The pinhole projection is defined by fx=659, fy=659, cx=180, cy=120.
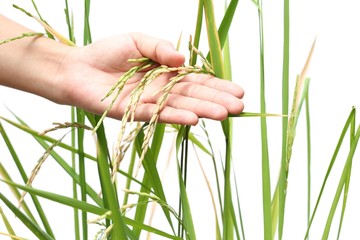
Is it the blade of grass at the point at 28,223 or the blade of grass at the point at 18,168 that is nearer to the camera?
the blade of grass at the point at 28,223

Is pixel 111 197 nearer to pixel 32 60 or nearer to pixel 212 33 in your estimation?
pixel 212 33

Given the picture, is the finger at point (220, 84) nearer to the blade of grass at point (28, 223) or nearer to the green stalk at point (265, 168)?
the green stalk at point (265, 168)

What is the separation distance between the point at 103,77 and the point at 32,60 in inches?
5.7

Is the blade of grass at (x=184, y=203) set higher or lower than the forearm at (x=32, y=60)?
lower

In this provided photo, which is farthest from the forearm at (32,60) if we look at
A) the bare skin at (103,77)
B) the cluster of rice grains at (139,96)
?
the cluster of rice grains at (139,96)

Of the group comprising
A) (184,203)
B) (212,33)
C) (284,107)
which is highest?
(212,33)

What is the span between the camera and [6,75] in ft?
3.89

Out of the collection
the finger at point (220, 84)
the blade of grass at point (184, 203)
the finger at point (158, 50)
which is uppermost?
the finger at point (158, 50)

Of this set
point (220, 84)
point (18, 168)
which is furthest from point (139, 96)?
point (18, 168)

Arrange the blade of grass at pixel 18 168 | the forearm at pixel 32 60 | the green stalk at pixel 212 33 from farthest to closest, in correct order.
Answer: the forearm at pixel 32 60
the blade of grass at pixel 18 168
the green stalk at pixel 212 33

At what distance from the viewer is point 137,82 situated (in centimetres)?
106

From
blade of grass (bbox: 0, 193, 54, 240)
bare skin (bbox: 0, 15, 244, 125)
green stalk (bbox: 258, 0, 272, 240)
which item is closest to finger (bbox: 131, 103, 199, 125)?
bare skin (bbox: 0, 15, 244, 125)

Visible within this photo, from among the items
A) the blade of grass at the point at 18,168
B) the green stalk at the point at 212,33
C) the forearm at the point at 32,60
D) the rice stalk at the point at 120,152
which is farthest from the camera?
the forearm at the point at 32,60

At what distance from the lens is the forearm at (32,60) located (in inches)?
44.8
